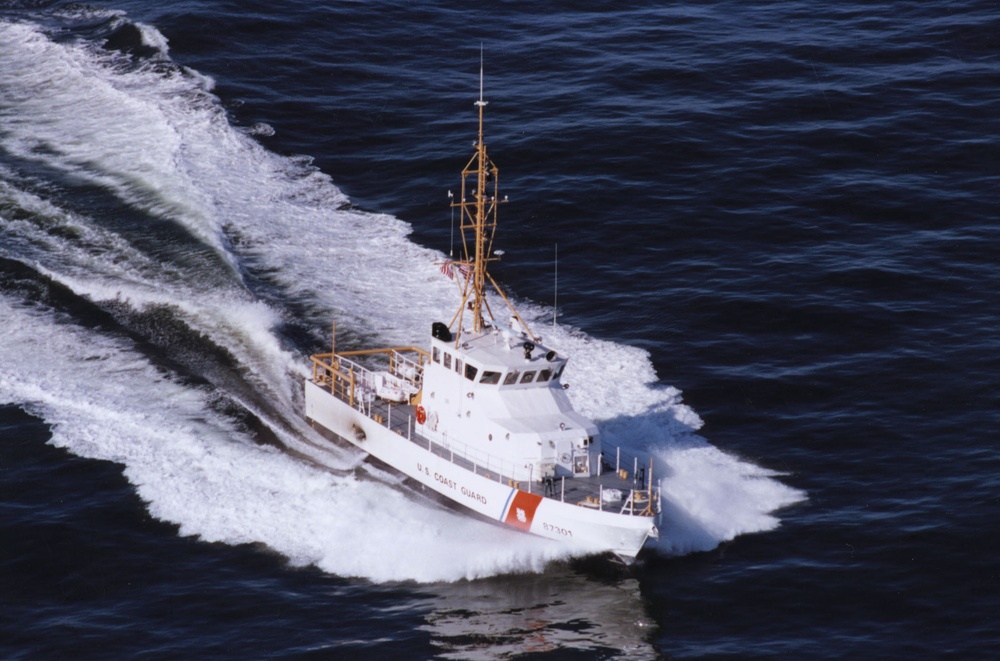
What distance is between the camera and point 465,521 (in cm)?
5231

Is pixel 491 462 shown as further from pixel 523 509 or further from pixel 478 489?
pixel 523 509

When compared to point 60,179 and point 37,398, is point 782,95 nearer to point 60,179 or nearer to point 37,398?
point 60,179

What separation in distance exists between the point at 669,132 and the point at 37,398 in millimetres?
37341

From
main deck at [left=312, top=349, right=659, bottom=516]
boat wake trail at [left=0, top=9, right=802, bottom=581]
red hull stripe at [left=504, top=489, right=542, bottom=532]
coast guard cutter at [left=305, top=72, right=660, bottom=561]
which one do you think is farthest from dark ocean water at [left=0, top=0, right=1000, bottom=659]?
main deck at [left=312, top=349, right=659, bottom=516]

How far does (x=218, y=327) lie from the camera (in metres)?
63.7

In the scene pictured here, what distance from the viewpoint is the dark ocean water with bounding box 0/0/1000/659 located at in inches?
1885

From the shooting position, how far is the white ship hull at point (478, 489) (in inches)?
1929

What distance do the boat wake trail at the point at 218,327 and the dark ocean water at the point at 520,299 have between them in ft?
0.59

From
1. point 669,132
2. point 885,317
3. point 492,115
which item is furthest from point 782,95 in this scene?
point 885,317

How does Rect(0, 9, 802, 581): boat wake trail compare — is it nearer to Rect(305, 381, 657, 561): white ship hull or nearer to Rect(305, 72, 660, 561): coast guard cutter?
Rect(305, 381, 657, 561): white ship hull

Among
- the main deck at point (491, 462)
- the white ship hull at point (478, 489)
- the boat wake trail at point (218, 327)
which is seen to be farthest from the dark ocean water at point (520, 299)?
the main deck at point (491, 462)

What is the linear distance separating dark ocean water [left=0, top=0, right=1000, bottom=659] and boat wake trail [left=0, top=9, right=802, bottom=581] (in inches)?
7.0

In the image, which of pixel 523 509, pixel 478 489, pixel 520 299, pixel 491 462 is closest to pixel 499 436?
pixel 491 462

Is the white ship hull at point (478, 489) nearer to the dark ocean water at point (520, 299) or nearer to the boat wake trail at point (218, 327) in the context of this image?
the boat wake trail at point (218, 327)
